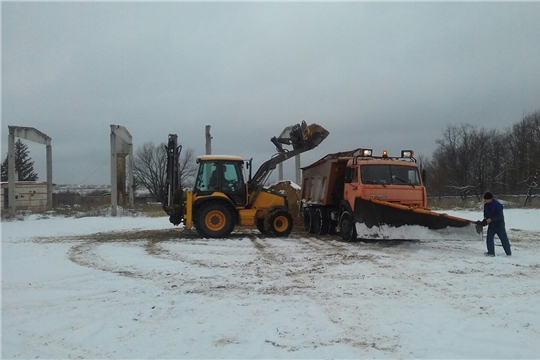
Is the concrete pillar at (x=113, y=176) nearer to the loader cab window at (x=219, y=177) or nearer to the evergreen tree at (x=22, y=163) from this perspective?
the loader cab window at (x=219, y=177)

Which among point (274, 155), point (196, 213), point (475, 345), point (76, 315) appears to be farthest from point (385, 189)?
point (76, 315)

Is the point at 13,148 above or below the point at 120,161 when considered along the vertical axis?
above

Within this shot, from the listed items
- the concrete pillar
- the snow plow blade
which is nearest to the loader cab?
the snow plow blade

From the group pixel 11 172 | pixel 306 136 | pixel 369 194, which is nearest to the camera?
pixel 369 194

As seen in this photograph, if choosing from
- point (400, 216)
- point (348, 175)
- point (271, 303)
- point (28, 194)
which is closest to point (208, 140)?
point (348, 175)

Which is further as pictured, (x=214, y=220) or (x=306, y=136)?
(x=306, y=136)

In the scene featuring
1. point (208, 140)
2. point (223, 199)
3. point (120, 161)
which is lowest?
point (223, 199)

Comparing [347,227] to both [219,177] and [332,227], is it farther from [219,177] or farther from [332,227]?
[219,177]

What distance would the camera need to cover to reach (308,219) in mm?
17188

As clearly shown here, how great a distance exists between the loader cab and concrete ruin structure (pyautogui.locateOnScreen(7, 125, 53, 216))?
13152 millimetres

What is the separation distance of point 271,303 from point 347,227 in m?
7.45

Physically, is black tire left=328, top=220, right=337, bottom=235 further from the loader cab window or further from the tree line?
the tree line

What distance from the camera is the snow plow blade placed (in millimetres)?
10984

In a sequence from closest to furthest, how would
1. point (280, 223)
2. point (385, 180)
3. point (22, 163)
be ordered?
1. point (385, 180)
2. point (280, 223)
3. point (22, 163)
